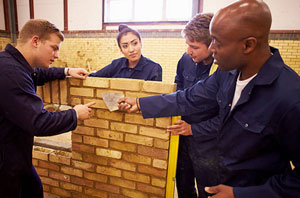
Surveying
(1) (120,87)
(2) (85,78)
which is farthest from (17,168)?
(1) (120,87)

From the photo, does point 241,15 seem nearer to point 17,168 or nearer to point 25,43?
point 25,43

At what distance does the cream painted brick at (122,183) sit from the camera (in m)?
1.76

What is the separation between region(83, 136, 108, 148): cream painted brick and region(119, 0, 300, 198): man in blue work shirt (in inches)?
42.5

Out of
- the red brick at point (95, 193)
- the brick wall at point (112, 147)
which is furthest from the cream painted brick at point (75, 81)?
the red brick at point (95, 193)

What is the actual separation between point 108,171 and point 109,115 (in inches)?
23.3

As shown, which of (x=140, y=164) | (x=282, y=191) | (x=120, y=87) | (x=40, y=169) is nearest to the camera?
(x=282, y=191)

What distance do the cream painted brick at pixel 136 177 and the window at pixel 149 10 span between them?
19.4ft

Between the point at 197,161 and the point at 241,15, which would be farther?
the point at 197,161

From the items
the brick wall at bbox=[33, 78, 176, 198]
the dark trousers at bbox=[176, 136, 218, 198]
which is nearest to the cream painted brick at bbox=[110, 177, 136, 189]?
the brick wall at bbox=[33, 78, 176, 198]

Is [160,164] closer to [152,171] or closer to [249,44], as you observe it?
[152,171]

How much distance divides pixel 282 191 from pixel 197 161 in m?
0.81

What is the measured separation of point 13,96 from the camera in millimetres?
1113

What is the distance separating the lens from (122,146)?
5.63 ft

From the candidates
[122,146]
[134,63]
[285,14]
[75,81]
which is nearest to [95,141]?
[122,146]
